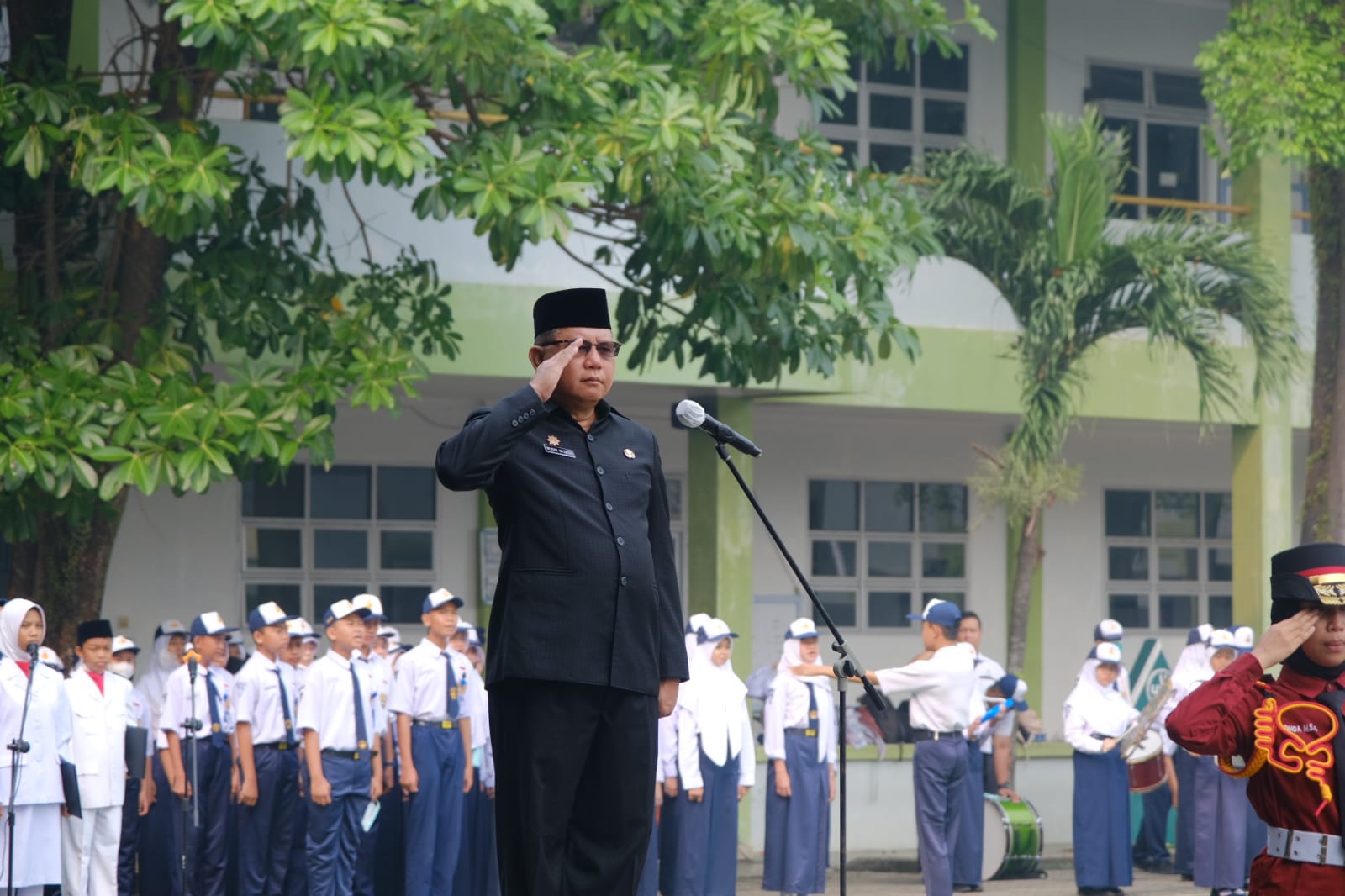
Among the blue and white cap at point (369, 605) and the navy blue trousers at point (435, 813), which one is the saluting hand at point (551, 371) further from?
the navy blue trousers at point (435, 813)

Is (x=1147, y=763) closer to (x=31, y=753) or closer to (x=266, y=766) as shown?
(x=266, y=766)

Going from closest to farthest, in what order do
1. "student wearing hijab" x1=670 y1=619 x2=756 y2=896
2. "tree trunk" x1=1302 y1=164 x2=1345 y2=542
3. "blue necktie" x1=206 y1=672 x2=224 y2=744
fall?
"blue necktie" x1=206 y1=672 x2=224 y2=744, "student wearing hijab" x1=670 y1=619 x2=756 y2=896, "tree trunk" x1=1302 y1=164 x2=1345 y2=542

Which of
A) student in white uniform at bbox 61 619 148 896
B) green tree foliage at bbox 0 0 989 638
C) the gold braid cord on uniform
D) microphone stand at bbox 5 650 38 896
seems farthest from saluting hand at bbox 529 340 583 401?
student in white uniform at bbox 61 619 148 896

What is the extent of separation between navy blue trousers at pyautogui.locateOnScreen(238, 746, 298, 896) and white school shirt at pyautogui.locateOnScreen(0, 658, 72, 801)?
2.30 m

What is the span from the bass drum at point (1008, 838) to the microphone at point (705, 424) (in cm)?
995

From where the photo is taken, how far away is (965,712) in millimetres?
13219

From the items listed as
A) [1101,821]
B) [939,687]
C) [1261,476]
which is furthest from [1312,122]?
[1261,476]

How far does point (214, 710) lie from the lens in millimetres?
13328

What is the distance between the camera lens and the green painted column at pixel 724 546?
56.5 feet

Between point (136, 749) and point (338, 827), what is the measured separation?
1.39 meters

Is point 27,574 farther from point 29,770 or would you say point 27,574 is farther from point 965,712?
point 965,712

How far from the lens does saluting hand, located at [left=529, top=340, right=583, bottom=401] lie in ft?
15.7

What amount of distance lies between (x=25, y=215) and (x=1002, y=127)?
10.7 m

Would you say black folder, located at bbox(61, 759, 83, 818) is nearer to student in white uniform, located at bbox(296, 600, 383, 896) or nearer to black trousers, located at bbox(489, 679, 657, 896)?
student in white uniform, located at bbox(296, 600, 383, 896)
